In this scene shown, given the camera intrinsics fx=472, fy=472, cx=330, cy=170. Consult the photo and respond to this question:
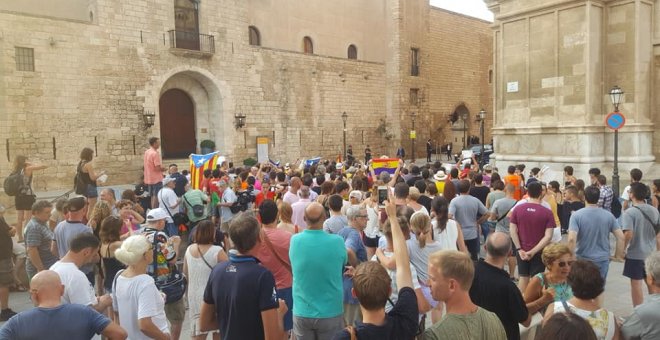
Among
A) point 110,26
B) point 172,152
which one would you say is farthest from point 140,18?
point 172,152

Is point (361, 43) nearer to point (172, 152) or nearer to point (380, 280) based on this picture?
point (172, 152)

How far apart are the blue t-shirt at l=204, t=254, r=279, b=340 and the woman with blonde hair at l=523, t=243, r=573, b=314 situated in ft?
6.27

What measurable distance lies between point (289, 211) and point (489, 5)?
13173 millimetres

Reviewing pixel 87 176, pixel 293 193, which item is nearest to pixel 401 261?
pixel 293 193

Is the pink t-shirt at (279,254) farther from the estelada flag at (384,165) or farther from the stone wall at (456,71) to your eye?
the stone wall at (456,71)

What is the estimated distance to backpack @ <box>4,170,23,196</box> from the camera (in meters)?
9.07

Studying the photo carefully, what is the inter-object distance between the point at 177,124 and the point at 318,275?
20.1 metres

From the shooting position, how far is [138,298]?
11.4ft

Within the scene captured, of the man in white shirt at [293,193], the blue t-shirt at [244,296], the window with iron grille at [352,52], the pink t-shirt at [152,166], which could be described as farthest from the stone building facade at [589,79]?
the window with iron grille at [352,52]

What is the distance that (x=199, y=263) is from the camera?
14.1 feet

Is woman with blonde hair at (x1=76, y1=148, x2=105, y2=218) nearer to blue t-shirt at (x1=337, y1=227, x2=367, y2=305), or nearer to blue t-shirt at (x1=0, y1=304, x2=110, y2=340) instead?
blue t-shirt at (x1=337, y1=227, x2=367, y2=305)

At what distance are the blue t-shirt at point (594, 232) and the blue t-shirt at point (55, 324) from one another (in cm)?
480

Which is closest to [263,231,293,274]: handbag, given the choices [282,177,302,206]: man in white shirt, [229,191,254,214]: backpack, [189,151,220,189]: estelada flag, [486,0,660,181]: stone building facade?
[282,177,302,206]: man in white shirt

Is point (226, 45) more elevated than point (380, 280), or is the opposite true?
point (226, 45)
